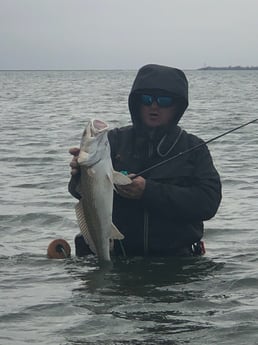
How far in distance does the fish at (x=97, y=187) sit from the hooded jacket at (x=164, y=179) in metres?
0.40

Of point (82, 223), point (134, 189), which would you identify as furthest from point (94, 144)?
point (82, 223)

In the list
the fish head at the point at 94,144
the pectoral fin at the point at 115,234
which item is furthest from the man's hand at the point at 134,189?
the fish head at the point at 94,144

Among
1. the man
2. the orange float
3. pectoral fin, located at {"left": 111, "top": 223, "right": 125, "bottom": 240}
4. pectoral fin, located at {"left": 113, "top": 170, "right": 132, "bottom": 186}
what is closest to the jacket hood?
the man

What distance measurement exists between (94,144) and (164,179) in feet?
4.02

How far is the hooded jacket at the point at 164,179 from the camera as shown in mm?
7688

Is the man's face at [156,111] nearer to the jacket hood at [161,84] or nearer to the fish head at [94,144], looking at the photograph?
the jacket hood at [161,84]

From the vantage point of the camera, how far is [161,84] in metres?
7.86

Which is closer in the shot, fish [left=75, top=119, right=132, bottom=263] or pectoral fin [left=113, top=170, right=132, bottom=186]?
fish [left=75, top=119, right=132, bottom=263]

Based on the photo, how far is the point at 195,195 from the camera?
7.64m

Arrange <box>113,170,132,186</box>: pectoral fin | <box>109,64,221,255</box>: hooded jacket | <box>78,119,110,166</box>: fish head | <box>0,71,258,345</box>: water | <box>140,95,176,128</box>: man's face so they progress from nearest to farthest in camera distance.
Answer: <box>0,71,258,345</box>: water < <box>78,119,110,166</box>: fish head < <box>113,170,132,186</box>: pectoral fin < <box>109,64,221,255</box>: hooded jacket < <box>140,95,176,128</box>: man's face

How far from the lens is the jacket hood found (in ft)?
25.8

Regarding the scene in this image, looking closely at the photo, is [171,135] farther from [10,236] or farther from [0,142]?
[0,142]

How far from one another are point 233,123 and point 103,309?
23.5m

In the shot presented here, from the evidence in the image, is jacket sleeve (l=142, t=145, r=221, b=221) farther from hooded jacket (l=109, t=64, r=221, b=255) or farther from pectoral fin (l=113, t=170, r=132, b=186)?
pectoral fin (l=113, t=170, r=132, b=186)
